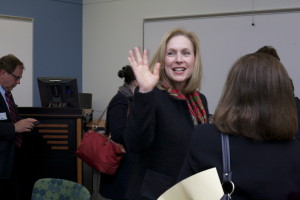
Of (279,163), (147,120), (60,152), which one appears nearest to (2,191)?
(60,152)

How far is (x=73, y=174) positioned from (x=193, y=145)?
2283mm

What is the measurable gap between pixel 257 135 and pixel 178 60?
67 centimetres

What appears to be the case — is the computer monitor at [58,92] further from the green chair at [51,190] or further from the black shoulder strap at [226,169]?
the black shoulder strap at [226,169]

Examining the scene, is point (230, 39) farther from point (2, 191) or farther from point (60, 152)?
point (2, 191)

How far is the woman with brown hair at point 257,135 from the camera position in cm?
92

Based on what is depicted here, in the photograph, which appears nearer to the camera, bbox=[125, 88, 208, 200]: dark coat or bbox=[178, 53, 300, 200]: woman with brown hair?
bbox=[178, 53, 300, 200]: woman with brown hair

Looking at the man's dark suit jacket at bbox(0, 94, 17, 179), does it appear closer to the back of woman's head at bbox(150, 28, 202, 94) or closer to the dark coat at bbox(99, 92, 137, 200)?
the dark coat at bbox(99, 92, 137, 200)

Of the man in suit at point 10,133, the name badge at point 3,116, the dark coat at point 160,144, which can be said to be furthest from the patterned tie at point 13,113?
the dark coat at point 160,144

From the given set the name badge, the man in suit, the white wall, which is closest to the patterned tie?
the man in suit

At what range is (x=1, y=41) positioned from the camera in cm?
493

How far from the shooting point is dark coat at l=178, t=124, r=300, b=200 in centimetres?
91

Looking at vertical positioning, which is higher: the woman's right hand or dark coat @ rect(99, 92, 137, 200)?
the woman's right hand

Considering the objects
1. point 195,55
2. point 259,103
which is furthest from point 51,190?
point 259,103

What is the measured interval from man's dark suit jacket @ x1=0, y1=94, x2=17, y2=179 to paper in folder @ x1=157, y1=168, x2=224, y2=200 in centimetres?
201
